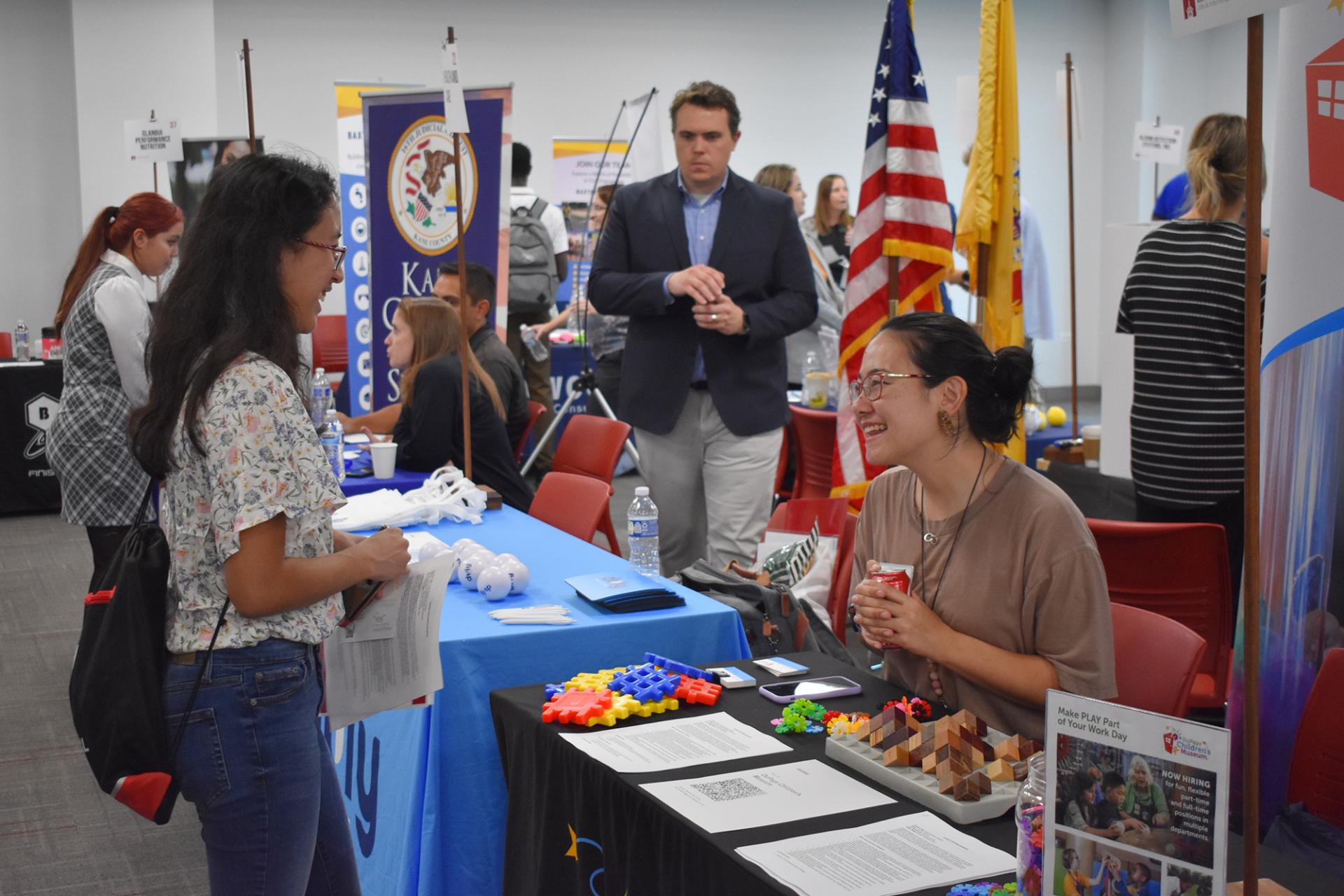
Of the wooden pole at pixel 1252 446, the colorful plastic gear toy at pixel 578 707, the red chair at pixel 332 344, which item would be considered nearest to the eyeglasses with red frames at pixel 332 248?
the colorful plastic gear toy at pixel 578 707

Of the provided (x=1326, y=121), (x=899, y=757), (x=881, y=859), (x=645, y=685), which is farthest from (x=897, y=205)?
(x=881, y=859)

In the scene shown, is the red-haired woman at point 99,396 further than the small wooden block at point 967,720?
Yes

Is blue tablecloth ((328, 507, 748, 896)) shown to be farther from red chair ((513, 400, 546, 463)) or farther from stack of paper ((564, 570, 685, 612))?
red chair ((513, 400, 546, 463))

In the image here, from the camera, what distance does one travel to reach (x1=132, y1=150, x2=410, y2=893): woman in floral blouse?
1.54 m

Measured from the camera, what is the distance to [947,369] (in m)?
2.01

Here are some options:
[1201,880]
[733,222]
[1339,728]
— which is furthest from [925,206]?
[1201,880]

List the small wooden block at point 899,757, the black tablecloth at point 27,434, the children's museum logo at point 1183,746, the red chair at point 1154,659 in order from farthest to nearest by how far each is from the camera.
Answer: the black tablecloth at point 27,434 → the red chair at point 1154,659 → the small wooden block at point 899,757 → the children's museum logo at point 1183,746

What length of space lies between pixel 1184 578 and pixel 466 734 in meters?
1.68

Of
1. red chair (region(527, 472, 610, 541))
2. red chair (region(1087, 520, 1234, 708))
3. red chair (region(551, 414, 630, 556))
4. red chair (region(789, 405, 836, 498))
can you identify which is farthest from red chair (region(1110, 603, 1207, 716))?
red chair (region(789, 405, 836, 498))

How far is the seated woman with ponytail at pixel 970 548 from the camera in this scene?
6.02 ft

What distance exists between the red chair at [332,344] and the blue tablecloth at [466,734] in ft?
20.5

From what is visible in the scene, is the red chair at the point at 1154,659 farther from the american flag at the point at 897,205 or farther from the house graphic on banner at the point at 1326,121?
the american flag at the point at 897,205

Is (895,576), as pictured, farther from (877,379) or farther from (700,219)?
(700,219)

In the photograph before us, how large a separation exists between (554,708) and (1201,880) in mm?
979
